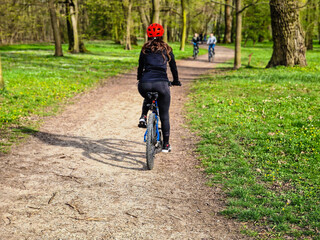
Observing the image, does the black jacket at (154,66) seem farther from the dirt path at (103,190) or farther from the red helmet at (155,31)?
the dirt path at (103,190)

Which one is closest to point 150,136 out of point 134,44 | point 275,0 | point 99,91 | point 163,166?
point 163,166

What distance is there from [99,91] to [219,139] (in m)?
7.05

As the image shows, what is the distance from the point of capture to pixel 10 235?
11.0 ft

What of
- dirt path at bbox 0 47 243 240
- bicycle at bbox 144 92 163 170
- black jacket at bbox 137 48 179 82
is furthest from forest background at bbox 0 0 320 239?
black jacket at bbox 137 48 179 82

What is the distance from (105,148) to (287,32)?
529 inches

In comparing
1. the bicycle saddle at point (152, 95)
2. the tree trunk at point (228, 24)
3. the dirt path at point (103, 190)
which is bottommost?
the dirt path at point (103, 190)

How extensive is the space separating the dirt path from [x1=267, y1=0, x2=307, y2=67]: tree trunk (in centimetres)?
1111

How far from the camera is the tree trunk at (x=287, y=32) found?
15984 mm

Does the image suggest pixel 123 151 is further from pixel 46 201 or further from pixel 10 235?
pixel 10 235

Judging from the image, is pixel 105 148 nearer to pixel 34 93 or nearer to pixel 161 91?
pixel 161 91

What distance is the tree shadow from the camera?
18.6 ft

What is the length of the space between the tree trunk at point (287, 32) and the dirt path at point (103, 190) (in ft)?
36.5

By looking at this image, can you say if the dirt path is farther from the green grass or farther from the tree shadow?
the green grass

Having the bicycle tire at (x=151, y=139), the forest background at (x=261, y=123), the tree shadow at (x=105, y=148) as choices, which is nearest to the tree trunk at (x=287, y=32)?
the forest background at (x=261, y=123)
